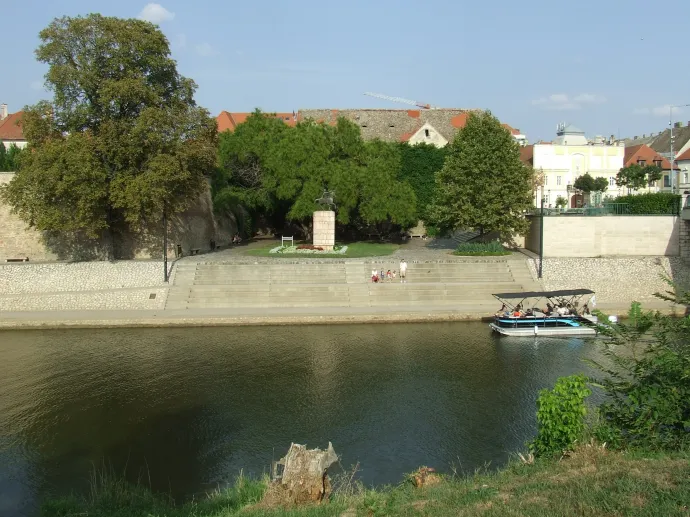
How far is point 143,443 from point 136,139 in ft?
60.2

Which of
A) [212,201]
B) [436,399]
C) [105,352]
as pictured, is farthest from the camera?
[212,201]

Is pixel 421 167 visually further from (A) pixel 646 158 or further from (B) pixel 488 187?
(A) pixel 646 158

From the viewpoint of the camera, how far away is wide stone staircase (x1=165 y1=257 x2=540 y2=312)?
2923 centimetres

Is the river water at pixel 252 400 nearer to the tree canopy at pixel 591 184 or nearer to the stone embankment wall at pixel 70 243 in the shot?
the stone embankment wall at pixel 70 243

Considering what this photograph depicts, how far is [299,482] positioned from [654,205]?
32.3m

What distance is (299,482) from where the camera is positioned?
31.7 ft

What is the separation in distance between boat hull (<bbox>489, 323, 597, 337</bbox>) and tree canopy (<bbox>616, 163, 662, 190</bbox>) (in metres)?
29.0

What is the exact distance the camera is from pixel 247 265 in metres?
31.4

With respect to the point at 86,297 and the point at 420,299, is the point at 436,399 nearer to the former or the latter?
the point at 420,299

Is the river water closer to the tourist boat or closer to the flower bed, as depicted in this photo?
the tourist boat

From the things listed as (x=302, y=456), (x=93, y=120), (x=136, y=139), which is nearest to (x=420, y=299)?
(x=136, y=139)

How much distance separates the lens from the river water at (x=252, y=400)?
13969 mm

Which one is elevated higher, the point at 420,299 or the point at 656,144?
the point at 656,144

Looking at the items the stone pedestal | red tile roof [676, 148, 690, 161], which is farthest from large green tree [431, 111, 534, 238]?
red tile roof [676, 148, 690, 161]
